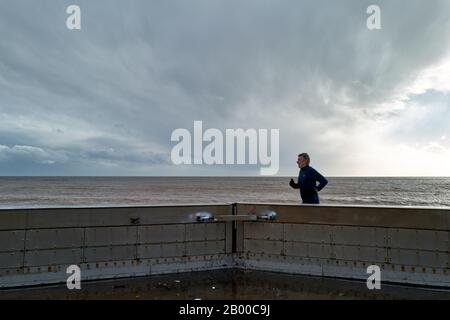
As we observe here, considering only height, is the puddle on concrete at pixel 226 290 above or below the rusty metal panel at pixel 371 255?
below

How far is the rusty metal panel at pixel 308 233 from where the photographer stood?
5113mm

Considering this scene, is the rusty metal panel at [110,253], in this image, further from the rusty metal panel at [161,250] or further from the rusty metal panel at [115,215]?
the rusty metal panel at [115,215]

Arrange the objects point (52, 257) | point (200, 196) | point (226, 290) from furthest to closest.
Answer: point (200, 196) < point (52, 257) < point (226, 290)

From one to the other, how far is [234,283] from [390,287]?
2.27m

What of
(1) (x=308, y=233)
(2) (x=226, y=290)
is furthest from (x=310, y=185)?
(2) (x=226, y=290)

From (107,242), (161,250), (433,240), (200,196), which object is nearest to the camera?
(433,240)

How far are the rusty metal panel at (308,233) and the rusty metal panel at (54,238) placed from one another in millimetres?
3441

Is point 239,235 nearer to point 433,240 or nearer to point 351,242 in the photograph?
point 351,242

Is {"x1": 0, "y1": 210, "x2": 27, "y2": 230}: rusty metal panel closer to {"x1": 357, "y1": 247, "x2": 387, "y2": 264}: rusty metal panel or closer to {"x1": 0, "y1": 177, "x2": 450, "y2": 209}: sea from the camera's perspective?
{"x1": 0, "y1": 177, "x2": 450, "y2": 209}: sea

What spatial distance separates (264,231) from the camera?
5.53 meters

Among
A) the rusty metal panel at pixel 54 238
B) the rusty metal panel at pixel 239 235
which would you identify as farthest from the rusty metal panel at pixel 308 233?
the rusty metal panel at pixel 54 238

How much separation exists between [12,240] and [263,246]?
3.96 m

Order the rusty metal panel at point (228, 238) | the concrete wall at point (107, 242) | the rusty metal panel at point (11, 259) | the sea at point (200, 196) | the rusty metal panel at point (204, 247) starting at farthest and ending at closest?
the sea at point (200, 196), the rusty metal panel at point (228, 238), the rusty metal panel at point (204, 247), the concrete wall at point (107, 242), the rusty metal panel at point (11, 259)
